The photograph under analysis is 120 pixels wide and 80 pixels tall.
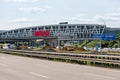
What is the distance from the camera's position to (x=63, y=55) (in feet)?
119

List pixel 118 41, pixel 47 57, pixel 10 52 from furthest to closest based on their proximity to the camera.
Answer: pixel 118 41 → pixel 10 52 → pixel 47 57

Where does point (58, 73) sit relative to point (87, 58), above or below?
below

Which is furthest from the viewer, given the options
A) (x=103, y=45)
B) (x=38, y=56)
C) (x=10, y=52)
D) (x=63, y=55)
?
(x=103, y=45)

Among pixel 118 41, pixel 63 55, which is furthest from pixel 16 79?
pixel 118 41

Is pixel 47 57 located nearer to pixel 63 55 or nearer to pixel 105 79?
pixel 63 55

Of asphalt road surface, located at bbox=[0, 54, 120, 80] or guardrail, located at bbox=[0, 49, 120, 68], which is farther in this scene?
guardrail, located at bbox=[0, 49, 120, 68]

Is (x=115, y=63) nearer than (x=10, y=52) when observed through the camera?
Yes

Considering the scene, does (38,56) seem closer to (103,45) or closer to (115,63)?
(115,63)

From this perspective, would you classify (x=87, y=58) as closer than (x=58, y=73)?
No

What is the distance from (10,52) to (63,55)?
23838mm

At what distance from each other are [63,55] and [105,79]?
20.9 metres

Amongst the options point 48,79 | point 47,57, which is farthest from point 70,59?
point 48,79

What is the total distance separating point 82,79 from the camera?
1532cm

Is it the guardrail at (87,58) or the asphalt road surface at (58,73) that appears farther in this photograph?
the guardrail at (87,58)
